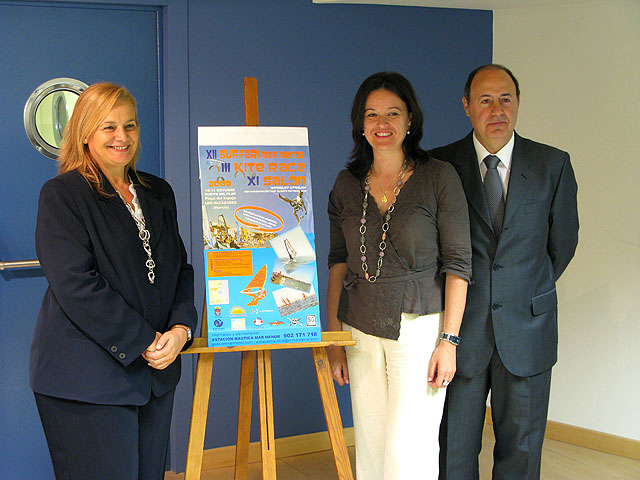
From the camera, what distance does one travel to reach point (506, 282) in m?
2.42

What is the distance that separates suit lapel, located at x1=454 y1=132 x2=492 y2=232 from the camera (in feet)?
8.06

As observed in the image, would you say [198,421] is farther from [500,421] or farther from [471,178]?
[471,178]

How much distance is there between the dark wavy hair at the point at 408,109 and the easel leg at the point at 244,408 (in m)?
0.83

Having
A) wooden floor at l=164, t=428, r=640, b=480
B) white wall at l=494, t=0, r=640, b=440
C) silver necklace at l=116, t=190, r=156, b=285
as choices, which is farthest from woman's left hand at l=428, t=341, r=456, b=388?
white wall at l=494, t=0, r=640, b=440

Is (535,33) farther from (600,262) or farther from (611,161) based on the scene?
(600,262)

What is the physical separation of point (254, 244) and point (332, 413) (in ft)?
2.19

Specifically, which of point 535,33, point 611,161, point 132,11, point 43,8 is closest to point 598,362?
point 611,161

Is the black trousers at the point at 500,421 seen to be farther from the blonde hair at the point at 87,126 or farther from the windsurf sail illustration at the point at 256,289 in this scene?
the blonde hair at the point at 87,126

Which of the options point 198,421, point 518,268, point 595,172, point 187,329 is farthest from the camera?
point 595,172

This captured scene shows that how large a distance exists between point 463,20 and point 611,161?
3.83 ft

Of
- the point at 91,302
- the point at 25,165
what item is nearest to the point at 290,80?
the point at 25,165

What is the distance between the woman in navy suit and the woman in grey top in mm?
619

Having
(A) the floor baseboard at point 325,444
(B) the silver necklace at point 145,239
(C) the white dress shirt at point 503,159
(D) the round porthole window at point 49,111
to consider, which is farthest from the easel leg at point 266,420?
(D) the round porthole window at point 49,111

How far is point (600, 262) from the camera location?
3812mm
